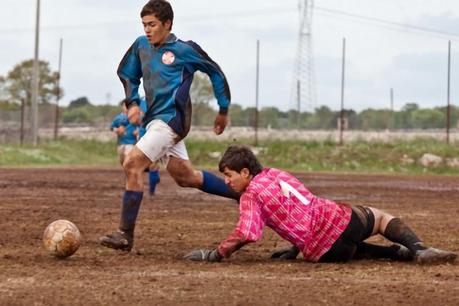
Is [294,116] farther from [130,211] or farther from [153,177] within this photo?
[130,211]

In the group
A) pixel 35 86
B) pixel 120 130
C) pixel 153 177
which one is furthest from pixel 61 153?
pixel 153 177

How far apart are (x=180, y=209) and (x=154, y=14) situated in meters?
6.15

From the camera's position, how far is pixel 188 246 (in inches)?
371

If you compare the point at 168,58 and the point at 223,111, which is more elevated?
the point at 168,58

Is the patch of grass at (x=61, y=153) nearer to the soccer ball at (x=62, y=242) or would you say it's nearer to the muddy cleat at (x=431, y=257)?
the soccer ball at (x=62, y=242)

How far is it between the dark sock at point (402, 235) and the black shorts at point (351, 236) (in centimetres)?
15

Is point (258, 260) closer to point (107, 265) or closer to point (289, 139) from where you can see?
point (107, 265)

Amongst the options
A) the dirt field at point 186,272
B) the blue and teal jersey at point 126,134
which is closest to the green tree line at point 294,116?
the blue and teal jersey at point 126,134

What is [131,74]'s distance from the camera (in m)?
9.20

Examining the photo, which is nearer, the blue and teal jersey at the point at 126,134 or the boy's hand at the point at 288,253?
the boy's hand at the point at 288,253

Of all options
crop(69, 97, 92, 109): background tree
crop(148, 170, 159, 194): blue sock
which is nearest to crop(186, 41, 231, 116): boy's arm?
crop(148, 170, 159, 194): blue sock

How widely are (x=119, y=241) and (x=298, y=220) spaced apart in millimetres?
1633

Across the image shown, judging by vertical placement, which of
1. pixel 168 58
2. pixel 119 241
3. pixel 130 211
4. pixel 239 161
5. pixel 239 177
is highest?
pixel 168 58

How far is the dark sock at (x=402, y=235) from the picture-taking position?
7992 millimetres
